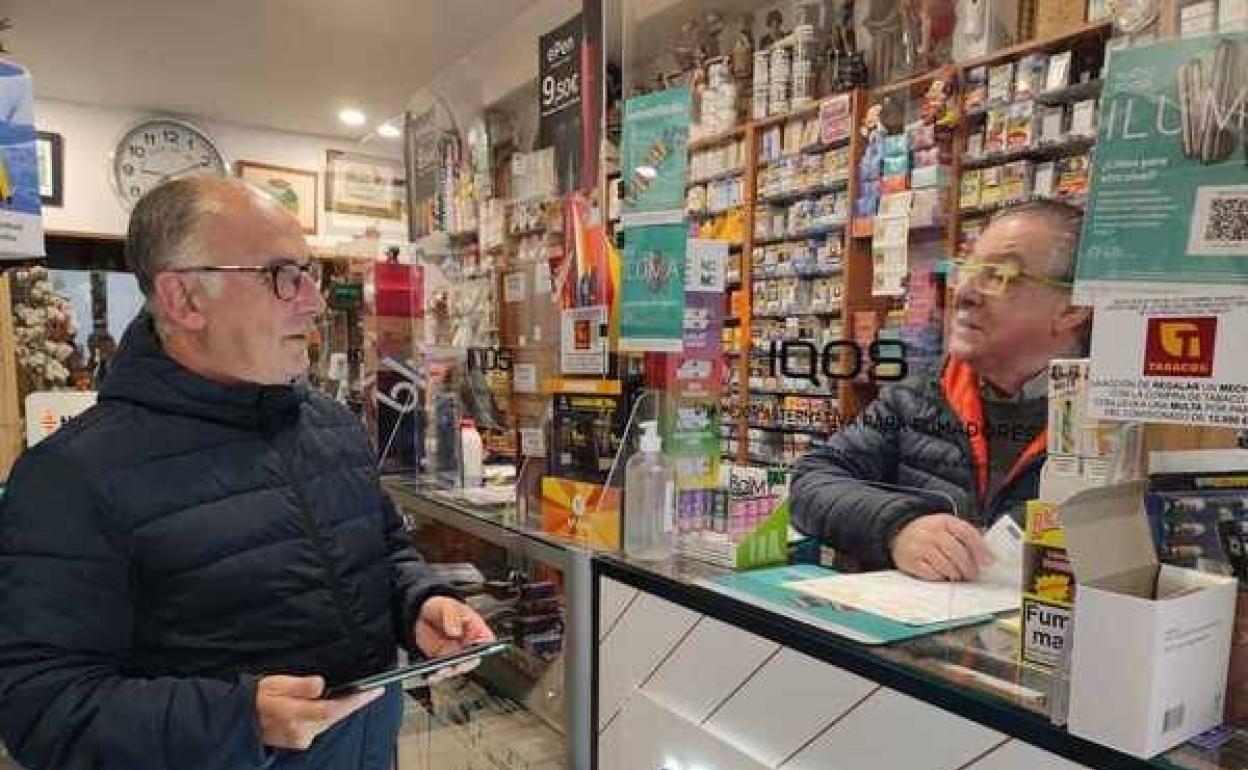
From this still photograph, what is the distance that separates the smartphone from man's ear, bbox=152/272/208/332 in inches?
23.5

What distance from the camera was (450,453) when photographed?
8.47 feet

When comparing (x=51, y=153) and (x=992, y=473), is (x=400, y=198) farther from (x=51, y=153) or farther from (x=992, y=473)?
(x=51, y=153)

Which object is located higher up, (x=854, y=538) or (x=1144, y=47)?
(x=1144, y=47)

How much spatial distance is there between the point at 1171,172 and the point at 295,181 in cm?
677

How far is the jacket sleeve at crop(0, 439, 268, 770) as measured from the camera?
105 cm

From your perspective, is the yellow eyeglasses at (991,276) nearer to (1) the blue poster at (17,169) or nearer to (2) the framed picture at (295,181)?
(1) the blue poster at (17,169)

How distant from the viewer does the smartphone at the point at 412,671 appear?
1.07 metres

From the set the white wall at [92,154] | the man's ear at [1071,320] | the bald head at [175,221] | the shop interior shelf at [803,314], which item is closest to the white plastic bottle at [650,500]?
the shop interior shelf at [803,314]

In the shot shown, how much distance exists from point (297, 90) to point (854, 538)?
17.1ft

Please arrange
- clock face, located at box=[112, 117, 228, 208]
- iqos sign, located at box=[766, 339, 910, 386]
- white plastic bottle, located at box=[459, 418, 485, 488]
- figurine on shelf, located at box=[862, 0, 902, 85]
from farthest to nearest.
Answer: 1. clock face, located at box=[112, 117, 228, 208]
2. white plastic bottle, located at box=[459, 418, 485, 488]
3. figurine on shelf, located at box=[862, 0, 902, 85]
4. iqos sign, located at box=[766, 339, 910, 386]

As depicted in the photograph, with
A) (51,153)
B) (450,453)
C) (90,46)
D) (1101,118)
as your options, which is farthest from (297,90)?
(1101,118)

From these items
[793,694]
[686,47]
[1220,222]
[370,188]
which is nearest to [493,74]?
[686,47]

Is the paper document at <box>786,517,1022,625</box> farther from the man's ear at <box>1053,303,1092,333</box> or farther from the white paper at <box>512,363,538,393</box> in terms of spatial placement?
the white paper at <box>512,363,538,393</box>

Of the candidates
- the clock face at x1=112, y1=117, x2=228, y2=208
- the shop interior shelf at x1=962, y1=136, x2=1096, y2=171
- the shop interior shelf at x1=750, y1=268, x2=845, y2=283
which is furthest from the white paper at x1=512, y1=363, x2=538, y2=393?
the clock face at x1=112, y1=117, x2=228, y2=208
